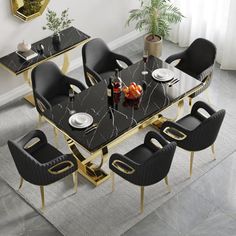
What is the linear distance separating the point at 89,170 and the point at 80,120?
2.22 feet

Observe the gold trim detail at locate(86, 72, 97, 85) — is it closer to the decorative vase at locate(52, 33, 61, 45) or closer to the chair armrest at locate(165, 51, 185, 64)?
the decorative vase at locate(52, 33, 61, 45)

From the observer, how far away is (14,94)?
7.61 m

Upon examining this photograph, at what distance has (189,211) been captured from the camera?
5977mm

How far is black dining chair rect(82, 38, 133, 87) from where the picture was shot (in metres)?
7.02

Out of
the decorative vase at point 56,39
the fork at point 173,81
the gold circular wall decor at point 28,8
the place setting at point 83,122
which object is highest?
the gold circular wall decor at point 28,8

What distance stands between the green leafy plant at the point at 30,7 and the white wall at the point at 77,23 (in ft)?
0.48

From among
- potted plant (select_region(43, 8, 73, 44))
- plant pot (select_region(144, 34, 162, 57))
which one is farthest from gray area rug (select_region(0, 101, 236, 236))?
plant pot (select_region(144, 34, 162, 57))

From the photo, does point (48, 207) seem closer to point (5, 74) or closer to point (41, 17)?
point (5, 74)

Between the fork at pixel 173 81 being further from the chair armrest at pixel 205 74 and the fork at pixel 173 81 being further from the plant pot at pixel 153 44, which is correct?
the plant pot at pixel 153 44

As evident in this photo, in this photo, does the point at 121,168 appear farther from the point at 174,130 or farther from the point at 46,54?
the point at 46,54

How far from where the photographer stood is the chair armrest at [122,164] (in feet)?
18.1

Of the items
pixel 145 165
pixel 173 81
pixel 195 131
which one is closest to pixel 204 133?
pixel 195 131

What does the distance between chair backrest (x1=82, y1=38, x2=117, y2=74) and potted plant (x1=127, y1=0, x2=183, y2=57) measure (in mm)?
1157

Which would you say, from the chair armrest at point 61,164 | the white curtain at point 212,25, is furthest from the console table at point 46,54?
the white curtain at point 212,25
